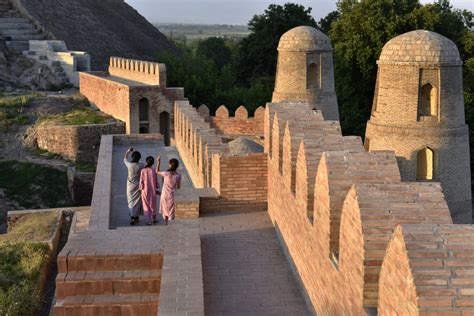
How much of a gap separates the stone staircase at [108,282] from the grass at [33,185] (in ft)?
53.0

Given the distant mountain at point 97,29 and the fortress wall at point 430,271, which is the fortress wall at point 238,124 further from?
the fortress wall at point 430,271

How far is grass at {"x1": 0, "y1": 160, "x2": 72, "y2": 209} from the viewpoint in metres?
21.8

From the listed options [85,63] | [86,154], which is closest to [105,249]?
[86,154]

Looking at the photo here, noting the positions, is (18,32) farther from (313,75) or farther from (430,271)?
(430,271)

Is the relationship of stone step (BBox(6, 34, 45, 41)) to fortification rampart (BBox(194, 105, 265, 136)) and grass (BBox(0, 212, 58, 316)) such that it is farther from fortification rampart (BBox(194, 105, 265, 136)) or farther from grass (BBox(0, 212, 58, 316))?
grass (BBox(0, 212, 58, 316))

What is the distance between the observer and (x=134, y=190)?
8.51 meters

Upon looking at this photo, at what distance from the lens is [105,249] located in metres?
6.32

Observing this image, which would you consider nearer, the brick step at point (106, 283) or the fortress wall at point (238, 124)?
the brick step at point (106, 283)

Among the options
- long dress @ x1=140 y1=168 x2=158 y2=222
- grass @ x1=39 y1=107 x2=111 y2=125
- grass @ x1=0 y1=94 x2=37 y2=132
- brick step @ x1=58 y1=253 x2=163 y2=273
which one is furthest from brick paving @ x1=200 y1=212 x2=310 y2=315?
grass @ x1=0 y1=94 x2=37 y2=132

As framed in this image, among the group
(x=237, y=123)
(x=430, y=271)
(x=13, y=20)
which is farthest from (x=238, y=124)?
(x=13, y=20)

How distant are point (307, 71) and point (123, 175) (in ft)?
27.7

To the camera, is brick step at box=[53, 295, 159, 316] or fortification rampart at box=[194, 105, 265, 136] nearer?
brick step at box=[53, 295, 159, 316]

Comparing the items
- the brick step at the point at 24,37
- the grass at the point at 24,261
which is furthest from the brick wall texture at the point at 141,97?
the brick step at the point at 24,37

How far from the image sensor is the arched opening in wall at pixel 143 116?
23.8 meters
